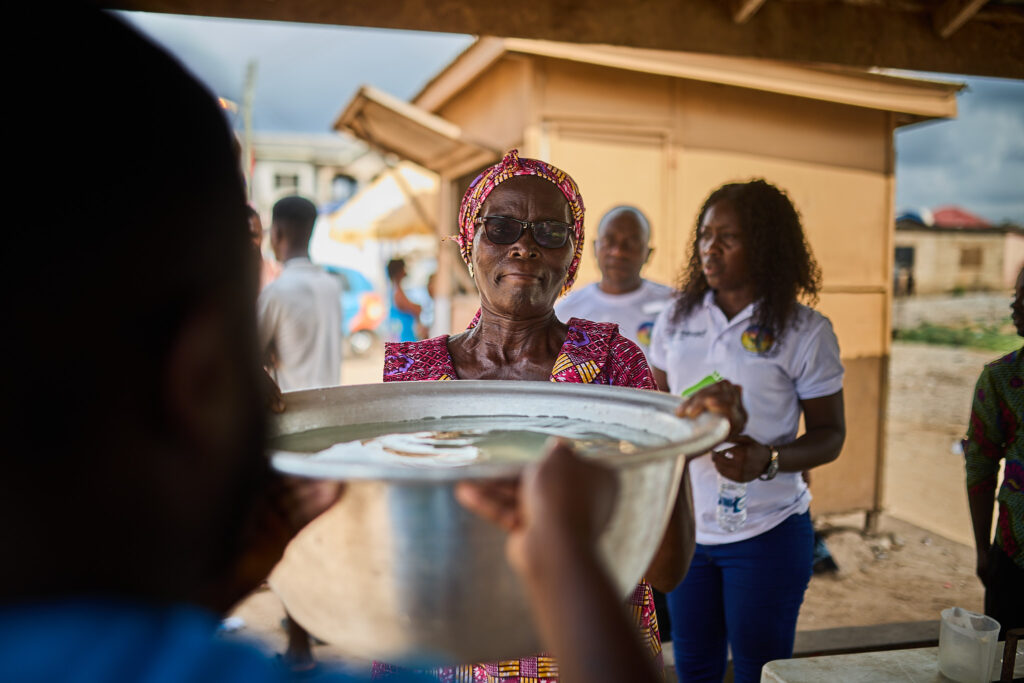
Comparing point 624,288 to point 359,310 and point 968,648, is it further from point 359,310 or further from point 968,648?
point 359,310

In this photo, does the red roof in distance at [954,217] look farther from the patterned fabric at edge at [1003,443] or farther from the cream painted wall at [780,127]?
the patterned fabric at edge at [1003,443]

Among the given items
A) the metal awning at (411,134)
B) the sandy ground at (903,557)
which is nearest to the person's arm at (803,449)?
the sandy ground at (903,557)

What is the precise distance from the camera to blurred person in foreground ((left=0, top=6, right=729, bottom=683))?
570mm

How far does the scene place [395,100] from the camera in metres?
6.70

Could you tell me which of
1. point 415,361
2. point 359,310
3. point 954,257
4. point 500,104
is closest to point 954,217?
point 954,257

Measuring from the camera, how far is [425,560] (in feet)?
2.55

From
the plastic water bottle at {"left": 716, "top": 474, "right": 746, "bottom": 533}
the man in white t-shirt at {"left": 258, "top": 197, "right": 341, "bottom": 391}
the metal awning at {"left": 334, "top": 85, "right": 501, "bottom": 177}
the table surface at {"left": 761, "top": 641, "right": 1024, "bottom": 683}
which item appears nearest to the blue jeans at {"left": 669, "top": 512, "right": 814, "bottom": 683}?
the plastic water bottle at {"left": 716, "top": 474, "right": 746, "bottom": 533}

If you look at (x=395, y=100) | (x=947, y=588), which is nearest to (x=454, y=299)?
(x=395, y=100)

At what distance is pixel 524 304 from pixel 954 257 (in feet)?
111

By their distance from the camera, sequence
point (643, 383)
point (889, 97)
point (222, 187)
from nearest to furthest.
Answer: point (222, 187) < point (643, 383) < point (889, 97)

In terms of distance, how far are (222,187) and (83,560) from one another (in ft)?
1.16

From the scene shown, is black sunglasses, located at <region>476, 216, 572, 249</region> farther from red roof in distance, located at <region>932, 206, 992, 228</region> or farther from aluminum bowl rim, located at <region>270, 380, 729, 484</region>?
red roof in distance, located at <region>932, 206, 992, 228</region>

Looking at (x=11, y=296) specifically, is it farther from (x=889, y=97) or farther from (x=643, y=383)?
(x=889, y=97)

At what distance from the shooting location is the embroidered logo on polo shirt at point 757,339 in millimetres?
2898
